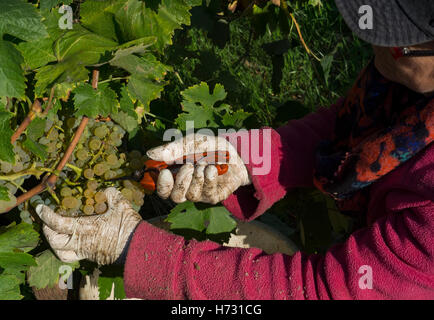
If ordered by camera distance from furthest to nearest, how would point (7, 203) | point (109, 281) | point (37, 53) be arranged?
point (109, 281)
point (7, 203)
point (37, 53)

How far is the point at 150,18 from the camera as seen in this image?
131 cm

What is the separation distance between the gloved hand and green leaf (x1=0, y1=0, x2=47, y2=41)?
0.51 m

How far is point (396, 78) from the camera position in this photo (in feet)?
4.30

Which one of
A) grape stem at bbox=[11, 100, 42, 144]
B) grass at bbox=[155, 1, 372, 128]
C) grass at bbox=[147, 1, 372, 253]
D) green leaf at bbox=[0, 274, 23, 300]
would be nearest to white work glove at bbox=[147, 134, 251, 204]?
grape stem at bbox=[11, 100, 42, 144]

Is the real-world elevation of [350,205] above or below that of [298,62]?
below

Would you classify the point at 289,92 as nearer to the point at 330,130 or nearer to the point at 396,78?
the point at 330,130

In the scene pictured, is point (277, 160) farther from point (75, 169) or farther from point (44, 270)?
point (44, 270)

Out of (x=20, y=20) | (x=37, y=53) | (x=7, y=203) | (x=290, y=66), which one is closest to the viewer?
(x=20, y=20)

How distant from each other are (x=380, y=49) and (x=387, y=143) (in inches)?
9.7

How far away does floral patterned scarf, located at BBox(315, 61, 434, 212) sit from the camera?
1267 mm

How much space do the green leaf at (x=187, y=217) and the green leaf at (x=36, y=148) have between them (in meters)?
0.54

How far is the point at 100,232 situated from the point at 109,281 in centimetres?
31

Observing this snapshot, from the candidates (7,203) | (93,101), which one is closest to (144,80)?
(93,101)

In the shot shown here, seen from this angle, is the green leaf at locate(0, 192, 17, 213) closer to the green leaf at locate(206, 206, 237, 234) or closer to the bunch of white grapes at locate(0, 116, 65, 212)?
the bunch of white grapes at locate(0, 116, 65, 212)
